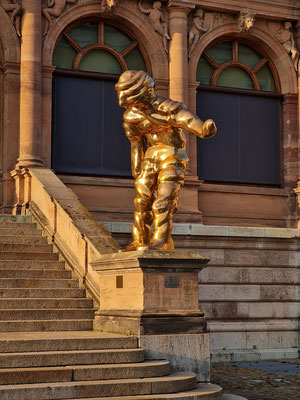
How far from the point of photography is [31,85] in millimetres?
18938

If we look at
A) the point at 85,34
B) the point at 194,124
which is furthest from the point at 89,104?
the point at 194,124

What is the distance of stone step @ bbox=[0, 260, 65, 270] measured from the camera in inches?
512

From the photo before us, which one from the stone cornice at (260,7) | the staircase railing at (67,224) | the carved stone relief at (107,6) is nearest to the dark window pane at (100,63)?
the carved stone relief at (107,6)

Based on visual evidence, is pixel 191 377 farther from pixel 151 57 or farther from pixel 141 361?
pixel 151 57

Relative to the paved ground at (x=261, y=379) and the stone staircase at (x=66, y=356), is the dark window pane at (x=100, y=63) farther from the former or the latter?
the stone staircase at (x=66, y=356)

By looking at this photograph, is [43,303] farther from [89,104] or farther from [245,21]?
[245,21]

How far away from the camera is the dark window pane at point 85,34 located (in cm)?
2069

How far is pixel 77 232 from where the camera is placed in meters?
13.0

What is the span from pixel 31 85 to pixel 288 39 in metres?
7.47

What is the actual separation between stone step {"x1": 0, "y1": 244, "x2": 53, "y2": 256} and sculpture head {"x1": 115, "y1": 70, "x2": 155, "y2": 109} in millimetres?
3468

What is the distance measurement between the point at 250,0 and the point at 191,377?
14020 millimetres

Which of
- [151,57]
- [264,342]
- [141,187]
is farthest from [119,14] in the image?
[141,187]

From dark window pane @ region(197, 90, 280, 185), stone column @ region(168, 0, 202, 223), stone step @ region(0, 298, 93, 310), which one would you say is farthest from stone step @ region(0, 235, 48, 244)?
dark window pane @ region(197, 90, 280, 185)

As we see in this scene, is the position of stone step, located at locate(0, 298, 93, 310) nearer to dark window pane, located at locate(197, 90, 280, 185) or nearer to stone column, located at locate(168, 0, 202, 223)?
stone column, located at locate(168, 0, 202, 223)
